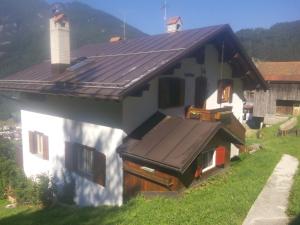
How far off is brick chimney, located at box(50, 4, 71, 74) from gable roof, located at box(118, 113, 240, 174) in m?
4.88

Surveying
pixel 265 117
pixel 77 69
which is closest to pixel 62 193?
pixel 77 69

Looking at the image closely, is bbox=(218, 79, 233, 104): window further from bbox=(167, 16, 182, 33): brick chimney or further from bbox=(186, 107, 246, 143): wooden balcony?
bbox=(167, 16, 182, 33): brick chimney

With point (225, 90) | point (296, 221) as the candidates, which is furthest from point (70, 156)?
point (296, 221)

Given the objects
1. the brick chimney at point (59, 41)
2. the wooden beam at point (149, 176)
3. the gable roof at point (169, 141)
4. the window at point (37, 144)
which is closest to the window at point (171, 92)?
the gable roof at point (169, 141)

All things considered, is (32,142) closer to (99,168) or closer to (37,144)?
(37,144)

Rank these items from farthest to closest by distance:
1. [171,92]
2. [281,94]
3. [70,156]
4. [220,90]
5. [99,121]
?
[281,94]
[220,90]
[70,156]
[171,92]
[99,121]

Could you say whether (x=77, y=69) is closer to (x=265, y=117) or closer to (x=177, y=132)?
(x=177, y=132)

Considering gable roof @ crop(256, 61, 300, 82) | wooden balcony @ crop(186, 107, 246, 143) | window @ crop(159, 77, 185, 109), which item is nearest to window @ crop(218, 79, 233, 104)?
wooden balcony @ crop(186, 107, 246, 143)

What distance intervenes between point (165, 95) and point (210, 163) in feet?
9.93

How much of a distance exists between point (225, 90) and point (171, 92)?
4.15m

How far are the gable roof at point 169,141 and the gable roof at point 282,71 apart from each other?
2450 cm

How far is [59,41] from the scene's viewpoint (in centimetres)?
1320

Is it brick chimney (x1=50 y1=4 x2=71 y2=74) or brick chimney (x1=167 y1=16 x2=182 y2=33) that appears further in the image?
brick chimney (x1=167 y1=16 x2=182 y2=33)

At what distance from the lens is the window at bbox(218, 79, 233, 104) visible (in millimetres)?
14534
